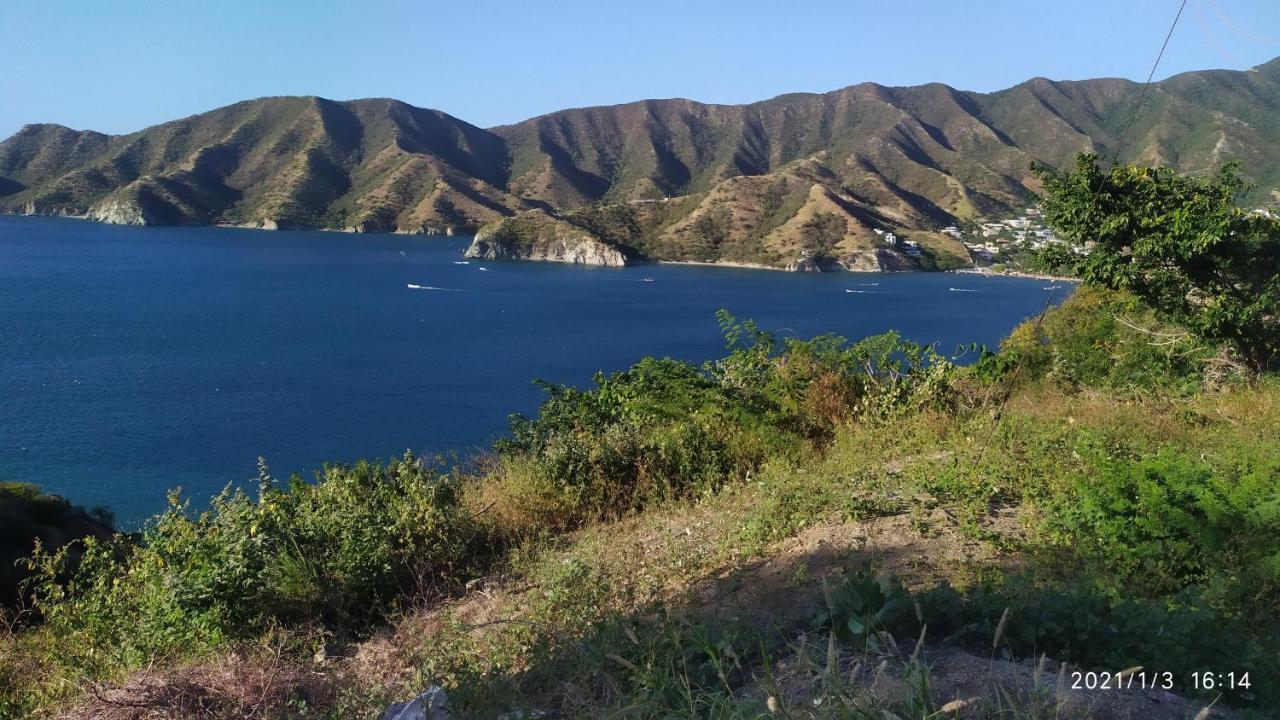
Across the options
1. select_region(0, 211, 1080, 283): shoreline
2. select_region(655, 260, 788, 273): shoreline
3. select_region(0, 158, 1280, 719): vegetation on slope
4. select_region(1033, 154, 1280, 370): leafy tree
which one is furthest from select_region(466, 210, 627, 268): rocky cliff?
select_region(0, 158, 1280, 719): vegetation on slope

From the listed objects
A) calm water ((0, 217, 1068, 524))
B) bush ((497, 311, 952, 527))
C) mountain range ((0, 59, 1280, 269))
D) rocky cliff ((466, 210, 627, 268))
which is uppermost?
mountain range ((0, 59, 1280, 269))

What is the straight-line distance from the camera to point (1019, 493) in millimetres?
4742

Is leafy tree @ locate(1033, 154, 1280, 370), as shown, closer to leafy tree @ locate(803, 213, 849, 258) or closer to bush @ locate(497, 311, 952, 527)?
bush @ locate(497, 311, 952, 527)

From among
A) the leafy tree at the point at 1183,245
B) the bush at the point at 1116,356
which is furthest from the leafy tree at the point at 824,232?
the leafy tree at the point at 1183,245

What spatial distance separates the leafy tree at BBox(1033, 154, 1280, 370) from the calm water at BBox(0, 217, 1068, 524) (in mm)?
3774

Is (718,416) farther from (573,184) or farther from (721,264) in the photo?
(573,184)

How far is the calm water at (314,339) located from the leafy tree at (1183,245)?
377cm

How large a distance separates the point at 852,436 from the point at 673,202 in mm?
128295

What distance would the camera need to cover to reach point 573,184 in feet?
612

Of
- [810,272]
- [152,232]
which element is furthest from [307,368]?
[152,232]

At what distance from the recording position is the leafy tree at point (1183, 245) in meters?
7.80

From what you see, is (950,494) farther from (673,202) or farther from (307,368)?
(673,202)

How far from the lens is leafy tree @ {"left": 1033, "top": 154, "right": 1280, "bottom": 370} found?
7797 mm

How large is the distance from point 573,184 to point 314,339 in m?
142
